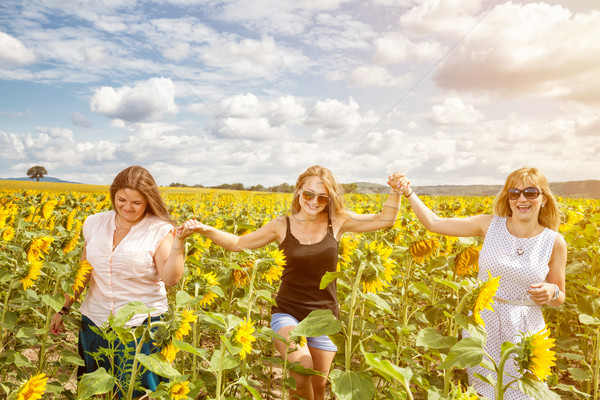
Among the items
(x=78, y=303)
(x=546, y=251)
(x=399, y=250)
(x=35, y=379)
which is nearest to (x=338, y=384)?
(x=35, y=379)

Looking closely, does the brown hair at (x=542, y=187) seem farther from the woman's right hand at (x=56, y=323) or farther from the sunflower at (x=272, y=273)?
the woman's right hand at (x=56, y=323)

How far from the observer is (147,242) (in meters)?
3.40

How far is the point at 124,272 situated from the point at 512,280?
9.10 feet

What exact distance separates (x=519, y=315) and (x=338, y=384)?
1857mm

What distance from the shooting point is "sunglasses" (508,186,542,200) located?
336cm

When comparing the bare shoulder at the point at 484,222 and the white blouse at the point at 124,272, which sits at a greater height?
the bare shoulder at the point at 484,222

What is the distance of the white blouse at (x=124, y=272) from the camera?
3.34m

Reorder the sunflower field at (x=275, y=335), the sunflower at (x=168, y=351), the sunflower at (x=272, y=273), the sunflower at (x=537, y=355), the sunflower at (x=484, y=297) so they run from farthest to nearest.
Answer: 1. the sunflower at (x=272, y=273)
2. the sunflower at (x=484, y=297)
3. the sunflower at (x=168, y=351)
4. the sunflower field at (x=275, y=335)
5. the sunflower at (x=537, y=355)

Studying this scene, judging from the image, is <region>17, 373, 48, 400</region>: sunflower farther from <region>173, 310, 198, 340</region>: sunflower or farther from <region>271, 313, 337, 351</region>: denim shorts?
<region>271, 313, 337, 351</region>: denim shorts

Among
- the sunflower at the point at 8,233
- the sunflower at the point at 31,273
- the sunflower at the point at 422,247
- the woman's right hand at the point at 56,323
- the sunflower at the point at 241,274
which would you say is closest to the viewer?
the sunflower at the point at 31,273

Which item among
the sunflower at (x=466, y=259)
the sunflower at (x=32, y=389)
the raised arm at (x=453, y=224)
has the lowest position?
the sunflower at (x=32, y=389)

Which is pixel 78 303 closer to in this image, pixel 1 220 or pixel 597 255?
pixel 1 220

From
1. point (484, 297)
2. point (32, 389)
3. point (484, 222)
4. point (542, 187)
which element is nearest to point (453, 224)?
point (484, 222)

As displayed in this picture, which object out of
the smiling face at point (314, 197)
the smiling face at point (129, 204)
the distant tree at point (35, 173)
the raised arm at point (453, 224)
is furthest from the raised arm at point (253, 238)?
the distant tree at point (35, 173)
